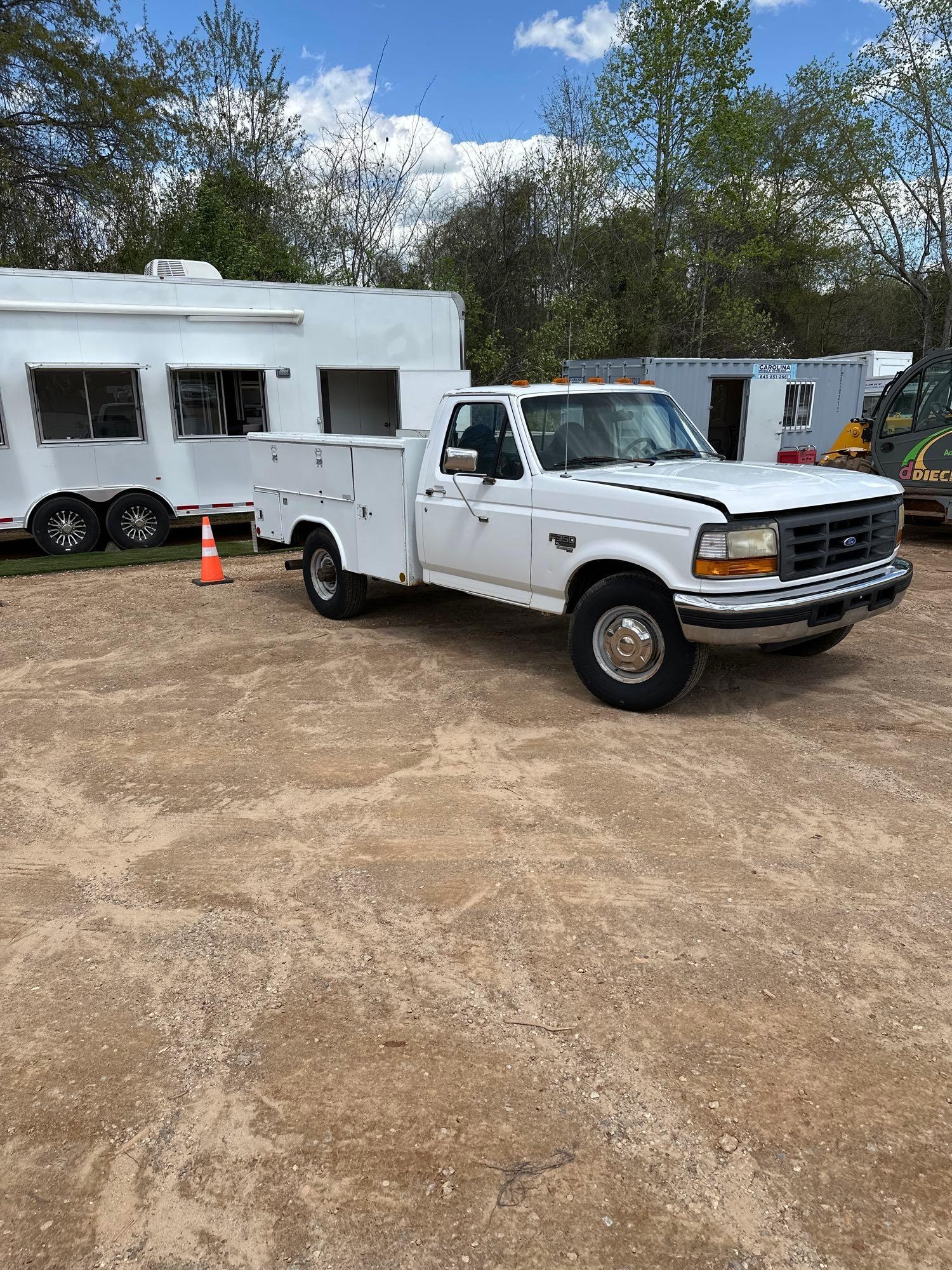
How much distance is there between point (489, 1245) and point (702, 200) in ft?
96.6

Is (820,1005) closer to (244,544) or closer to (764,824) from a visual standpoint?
(764,824)

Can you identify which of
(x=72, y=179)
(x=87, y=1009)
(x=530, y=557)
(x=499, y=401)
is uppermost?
(x=72, y=179)

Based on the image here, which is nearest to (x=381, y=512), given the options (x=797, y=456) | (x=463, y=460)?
(x=463, y=460)

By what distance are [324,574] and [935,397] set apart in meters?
8.80

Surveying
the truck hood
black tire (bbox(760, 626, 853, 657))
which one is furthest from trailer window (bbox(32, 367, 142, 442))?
black tire (bbox(760, 626, 853, 657))

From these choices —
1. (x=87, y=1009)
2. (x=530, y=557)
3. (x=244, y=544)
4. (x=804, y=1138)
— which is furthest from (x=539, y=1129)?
(x=244, y=544)

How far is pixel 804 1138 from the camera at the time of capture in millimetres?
2547

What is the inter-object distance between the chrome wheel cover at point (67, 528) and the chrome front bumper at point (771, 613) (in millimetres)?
9555

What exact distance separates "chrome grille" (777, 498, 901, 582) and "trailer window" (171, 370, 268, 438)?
957 cm

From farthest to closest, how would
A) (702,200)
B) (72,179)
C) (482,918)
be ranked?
(702,200), (72,179), (482,918)

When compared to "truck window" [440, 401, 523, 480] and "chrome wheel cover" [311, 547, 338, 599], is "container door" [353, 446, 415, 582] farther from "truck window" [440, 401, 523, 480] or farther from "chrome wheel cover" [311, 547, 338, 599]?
"chrome wheel cover" [311, 547, 338, 599]

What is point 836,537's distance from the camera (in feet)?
18.5

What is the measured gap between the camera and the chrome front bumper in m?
5.25

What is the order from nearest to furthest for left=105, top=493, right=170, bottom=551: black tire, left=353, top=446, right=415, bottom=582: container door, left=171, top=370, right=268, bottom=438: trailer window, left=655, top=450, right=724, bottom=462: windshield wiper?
left=655, top=450, right=724, bottom=462: windshield wiper
left=353, top=446, right=415, bottom=582: container door
left=105, top=493, right=170, bottom=551: black tire
left=171, top=370, right=268, bottom=438: trailer window
